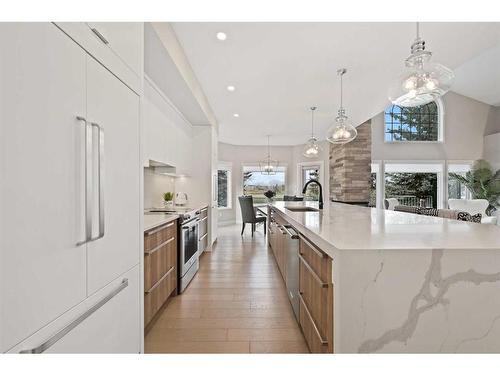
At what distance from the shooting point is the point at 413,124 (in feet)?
28.0

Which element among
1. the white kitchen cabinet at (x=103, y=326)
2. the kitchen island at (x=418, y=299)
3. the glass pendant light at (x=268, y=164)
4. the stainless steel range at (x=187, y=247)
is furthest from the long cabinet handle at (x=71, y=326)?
the glass pendant light at (x=268, y=164)

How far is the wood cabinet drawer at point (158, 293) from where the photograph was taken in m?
2.13

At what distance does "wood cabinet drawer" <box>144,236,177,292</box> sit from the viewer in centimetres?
213

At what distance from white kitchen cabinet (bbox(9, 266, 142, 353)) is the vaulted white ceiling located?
→ 233 centimetres

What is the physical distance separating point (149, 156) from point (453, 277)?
2.83 m

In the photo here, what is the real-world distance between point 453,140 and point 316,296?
30.6 feet

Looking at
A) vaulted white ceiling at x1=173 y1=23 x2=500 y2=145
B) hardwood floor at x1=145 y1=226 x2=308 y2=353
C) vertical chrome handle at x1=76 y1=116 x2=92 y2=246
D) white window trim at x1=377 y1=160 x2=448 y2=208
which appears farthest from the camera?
white window trim at x1=377 y1=160 x2=448 y2=208

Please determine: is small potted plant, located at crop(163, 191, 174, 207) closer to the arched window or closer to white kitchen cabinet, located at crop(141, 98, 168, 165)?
white kitchen cabinet, located at crop(141, 98, 168, 165)

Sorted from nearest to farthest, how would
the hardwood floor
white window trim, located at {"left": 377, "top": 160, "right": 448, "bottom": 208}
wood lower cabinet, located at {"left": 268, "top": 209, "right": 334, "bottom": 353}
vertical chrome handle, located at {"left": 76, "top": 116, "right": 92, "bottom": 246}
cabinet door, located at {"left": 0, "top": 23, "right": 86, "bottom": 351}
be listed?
cabinet door, located at {"left": 0, "top": 23, "right": 86, "bottom": 351}, vertical chrome handle, located at {"left": 76, "top": 116, "right": 92, "bottom": 246}, wood lower cabinet, located at {"left": 268, "top": 209, "right": 334, "bottom": 353}, the hardwood floor, white window trim, located at {"left": 377, "top": 160, "right": 448, "bottom": 208}

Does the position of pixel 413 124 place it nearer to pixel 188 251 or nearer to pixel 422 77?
pixel 422 77

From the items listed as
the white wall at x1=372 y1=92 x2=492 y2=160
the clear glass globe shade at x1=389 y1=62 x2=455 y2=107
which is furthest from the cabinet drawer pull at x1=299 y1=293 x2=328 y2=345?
the white wall at x1=372 y1=92 x2=492 y2=160

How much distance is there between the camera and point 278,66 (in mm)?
3387

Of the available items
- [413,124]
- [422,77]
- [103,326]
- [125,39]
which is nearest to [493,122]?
[413,124]
